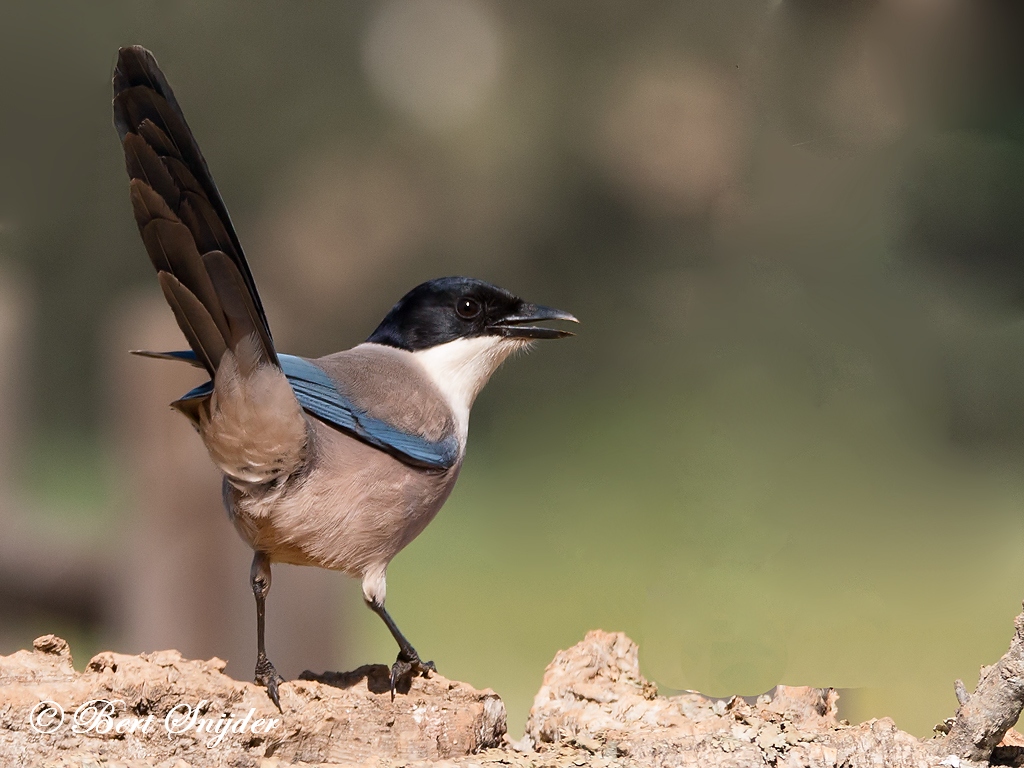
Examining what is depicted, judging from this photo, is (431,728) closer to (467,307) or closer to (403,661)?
(403,661)

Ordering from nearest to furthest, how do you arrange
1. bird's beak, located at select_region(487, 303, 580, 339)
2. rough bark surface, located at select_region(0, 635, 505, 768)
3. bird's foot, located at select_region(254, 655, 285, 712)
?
rough bark surface, located at select_region(0, 635, 505, 768) < bird's foot, located at select_region(254, 655, 285, 712) < bird's beak, located at select_region(487, 303, 580, 339)

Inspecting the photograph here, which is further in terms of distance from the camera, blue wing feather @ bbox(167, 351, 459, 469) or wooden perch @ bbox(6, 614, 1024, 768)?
blue wing feather @ bbox(167, 351, 459, 469)

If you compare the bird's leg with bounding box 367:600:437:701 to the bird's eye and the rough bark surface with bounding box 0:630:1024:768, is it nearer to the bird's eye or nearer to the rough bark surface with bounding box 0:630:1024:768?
the rough bark surface with bounding box 0:630:1024:768

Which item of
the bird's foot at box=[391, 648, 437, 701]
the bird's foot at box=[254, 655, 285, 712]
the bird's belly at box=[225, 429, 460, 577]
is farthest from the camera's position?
the bird's belly at box=[225, 429, 460, 577]

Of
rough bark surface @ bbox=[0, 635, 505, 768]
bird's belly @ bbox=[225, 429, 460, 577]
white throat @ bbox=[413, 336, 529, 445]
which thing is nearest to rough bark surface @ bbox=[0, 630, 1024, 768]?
rough bark surface @ bbox=[0, 635, 505, 768]

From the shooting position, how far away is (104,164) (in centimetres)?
332

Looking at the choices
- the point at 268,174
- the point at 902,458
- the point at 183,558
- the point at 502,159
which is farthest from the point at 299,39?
the point at 902,458

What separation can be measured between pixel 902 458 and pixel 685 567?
554 mm

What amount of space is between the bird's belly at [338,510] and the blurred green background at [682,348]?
0.49 meters

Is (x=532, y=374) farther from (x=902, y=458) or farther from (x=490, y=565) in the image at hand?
(x=902, y=458)

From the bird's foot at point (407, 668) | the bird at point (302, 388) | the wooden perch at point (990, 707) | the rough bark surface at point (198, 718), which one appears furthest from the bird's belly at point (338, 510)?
the wooden perch at point (990, 707)

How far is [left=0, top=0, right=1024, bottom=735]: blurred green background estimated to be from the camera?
1.86 metres

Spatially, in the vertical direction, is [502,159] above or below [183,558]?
above

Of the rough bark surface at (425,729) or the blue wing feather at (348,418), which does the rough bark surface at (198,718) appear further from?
the blue wing feather at (348,418)
